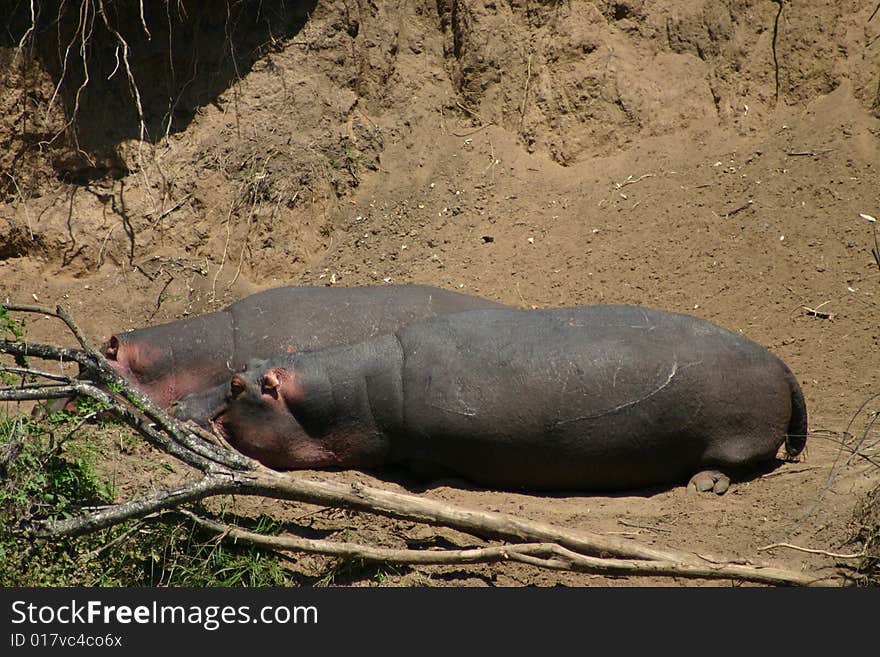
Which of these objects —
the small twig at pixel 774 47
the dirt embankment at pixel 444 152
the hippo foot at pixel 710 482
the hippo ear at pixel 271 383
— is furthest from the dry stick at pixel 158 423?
the small twig at pixel 774 47

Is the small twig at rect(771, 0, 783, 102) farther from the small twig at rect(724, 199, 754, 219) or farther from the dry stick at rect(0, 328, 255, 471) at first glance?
the dry stick at rect(0, 328, 255, 471)

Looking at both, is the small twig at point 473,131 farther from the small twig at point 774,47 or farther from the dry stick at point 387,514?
the dry stick at point 387,514

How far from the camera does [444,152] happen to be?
9.34m

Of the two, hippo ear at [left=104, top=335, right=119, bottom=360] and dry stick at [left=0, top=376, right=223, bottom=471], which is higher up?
dry stick at [left=0, top=376, right=223, bottom=471]

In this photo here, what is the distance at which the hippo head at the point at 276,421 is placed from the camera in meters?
6.40

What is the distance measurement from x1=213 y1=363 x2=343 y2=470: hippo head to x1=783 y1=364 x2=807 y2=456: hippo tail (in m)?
2.70

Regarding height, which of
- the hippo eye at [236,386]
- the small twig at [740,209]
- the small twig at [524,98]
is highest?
the small twig at [524,98]

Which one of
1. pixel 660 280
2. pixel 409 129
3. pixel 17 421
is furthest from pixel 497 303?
pixel 17 421

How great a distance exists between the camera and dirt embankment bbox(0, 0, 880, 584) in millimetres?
8266

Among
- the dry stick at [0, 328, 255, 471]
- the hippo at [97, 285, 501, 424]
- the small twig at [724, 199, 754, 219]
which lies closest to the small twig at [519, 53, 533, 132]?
the small twig at [724, 199, 754, 219]

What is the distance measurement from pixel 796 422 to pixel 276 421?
3.10m

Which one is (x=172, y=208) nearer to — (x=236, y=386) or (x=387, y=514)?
(x=236, y=386)

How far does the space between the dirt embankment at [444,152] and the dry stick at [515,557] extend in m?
3.10

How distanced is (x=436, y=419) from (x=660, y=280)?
2742 mm
